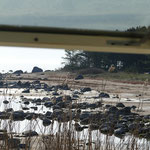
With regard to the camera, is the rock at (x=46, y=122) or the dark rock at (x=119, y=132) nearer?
the rock at (x=46, y=122)

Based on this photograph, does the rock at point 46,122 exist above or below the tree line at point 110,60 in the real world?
below

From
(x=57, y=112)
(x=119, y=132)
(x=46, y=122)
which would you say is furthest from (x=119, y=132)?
(x=57, y=112)

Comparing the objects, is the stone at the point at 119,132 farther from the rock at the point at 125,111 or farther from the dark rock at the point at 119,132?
the rock at the point at 125,111

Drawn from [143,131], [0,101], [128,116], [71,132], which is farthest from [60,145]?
[128,116]

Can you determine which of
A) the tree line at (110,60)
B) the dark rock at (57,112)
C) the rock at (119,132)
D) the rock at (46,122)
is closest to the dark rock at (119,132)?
the rock at (119,132)

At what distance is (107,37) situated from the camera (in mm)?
890

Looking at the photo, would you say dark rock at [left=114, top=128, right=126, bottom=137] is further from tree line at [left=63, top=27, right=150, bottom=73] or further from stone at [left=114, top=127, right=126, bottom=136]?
tree line at [left=63, top=27, right=150, bottom=73]

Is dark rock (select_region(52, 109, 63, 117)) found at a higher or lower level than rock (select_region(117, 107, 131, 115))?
higher

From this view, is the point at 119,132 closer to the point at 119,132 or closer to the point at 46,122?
the point at 119,132

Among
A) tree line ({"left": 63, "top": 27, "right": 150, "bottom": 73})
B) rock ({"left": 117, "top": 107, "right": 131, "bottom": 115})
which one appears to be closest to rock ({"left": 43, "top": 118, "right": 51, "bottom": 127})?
tree line ({"left": 63, "top": 27, "right": 150, "bottom": 73})

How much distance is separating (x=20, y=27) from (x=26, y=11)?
49 mm

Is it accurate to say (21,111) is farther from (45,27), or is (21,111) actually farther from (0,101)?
(45,27)

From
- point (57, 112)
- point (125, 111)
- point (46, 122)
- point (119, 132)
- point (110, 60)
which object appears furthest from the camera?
point (125, 111)

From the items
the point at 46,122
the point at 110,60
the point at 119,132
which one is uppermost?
the point at 110,60
